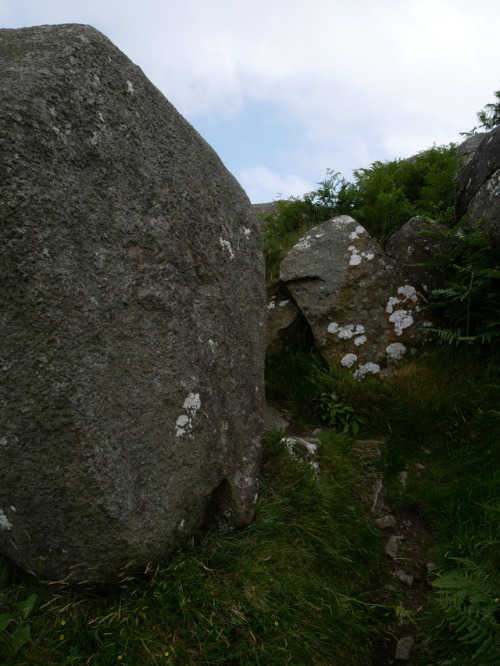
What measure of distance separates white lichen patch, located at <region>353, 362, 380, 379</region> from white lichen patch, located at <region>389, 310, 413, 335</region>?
51 centimetres

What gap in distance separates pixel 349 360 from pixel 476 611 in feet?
11.4

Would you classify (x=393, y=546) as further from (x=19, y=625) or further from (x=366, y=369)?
(x=19, y=625)

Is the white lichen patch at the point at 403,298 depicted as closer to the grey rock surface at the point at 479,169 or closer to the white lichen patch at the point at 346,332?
the white lichen patch at the point at 346,332

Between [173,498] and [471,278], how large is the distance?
404 centimetres

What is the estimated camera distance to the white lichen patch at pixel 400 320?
647 centimetres

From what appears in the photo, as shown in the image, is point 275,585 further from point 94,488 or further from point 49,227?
point 49,227

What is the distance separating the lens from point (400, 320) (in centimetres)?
651

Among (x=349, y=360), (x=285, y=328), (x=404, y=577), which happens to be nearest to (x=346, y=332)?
(x=349, y=360)

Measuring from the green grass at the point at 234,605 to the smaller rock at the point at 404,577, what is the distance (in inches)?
8.7

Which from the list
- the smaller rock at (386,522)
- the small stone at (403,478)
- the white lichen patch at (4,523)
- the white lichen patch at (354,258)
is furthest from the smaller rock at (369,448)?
the white lichen patch at (4,523)

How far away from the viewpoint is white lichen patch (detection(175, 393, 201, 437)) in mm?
3754

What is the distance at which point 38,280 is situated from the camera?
10.2 feet

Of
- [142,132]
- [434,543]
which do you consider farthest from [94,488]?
[434,543]

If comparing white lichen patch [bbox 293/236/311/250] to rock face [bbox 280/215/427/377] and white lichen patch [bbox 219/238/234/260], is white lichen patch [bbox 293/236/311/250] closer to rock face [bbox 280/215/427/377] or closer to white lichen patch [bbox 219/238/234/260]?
rock face [bbox 280/215/427/377]
